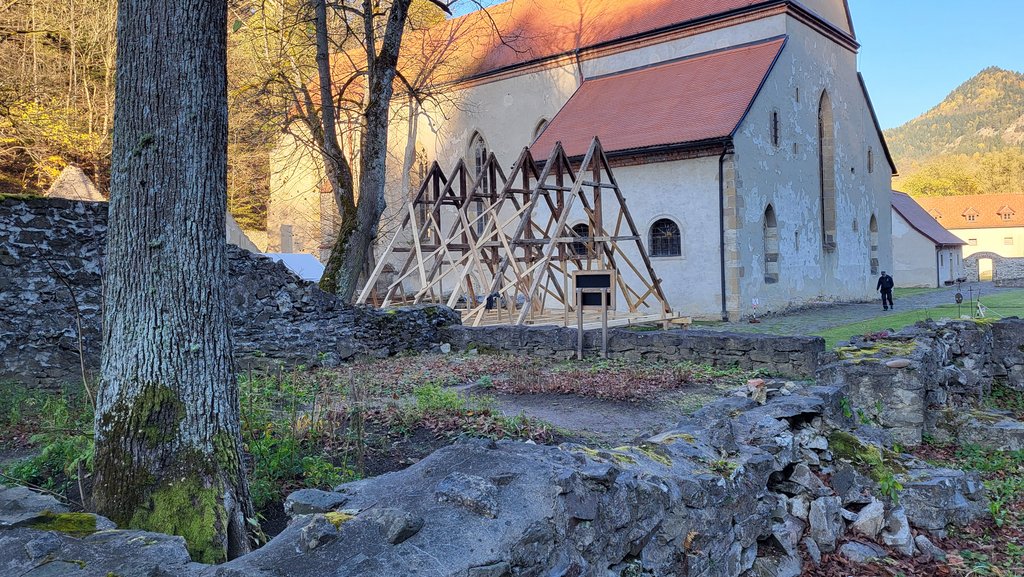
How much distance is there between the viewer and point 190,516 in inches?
134

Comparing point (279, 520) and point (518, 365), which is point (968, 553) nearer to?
point (279, 520)

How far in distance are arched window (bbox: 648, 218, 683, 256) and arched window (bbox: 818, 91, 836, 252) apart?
720 cm

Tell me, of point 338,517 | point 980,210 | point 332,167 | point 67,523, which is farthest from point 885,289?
point 980,210

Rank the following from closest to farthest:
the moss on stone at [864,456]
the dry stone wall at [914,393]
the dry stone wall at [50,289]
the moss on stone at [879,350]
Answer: the moss on stone at [864,456], the dry stone wall at [914,393], the moss on stone at [879,350], the dry stone wall at [50,289]

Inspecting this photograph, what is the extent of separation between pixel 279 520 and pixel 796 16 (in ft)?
76.8

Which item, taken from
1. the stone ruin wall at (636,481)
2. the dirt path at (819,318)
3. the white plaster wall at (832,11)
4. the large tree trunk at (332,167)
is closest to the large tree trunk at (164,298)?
the stone ruin wall at (636,481)

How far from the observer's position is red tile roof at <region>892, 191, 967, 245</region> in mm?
39000

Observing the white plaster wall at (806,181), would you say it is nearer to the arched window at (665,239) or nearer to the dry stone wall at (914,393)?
the arched window at (665,239)

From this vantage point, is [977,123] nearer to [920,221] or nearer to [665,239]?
[920,221]

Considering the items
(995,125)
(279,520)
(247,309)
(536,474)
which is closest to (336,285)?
(247,309)

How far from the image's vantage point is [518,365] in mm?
10219

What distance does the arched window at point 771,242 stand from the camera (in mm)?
21547

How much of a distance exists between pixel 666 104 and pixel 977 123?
675 feet

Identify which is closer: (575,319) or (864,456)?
(864,456)
